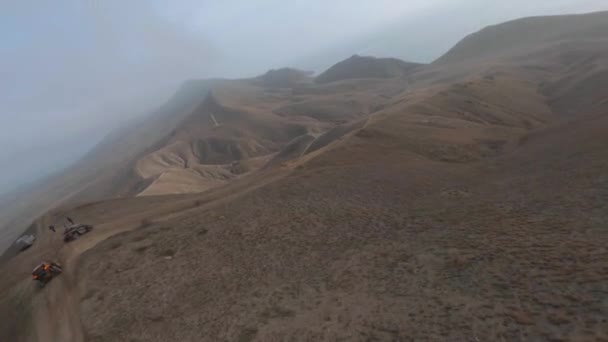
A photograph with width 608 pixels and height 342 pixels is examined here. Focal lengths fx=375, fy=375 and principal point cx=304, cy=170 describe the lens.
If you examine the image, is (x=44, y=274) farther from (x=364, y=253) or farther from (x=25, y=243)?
(x=25, y=243)

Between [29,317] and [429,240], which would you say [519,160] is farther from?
[29,317]

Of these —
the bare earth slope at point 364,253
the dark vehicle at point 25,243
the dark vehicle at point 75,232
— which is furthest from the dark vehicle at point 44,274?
the dark vehicle at point 25,243

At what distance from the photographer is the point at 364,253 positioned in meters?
16.7

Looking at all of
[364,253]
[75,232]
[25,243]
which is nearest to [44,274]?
[75,232]

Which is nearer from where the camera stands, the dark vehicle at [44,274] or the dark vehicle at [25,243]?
the dark vehicle at [44,274]

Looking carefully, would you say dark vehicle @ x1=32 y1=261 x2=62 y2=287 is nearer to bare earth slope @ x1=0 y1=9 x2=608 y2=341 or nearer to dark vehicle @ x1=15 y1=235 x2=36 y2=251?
bare earth slope @ x1=0 y1=9 x2=608 y2=341

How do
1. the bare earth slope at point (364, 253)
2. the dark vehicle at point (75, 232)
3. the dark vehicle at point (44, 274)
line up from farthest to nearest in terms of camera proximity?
the dark vehicle at point (75, 232) < the dark vehicle at point (44, 274) < the bare earth slope at point (364, 253)

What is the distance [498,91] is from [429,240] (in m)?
63.3

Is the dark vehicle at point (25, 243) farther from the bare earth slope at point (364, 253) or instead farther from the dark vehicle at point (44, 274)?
the dark vehicle at point (44, 274)

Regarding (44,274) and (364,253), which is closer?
(364,253)

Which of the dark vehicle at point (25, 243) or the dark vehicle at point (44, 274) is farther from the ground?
the dark vehicle at point (44, 274)

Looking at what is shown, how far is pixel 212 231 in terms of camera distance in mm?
21359

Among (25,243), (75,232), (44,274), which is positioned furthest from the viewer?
(25,243)

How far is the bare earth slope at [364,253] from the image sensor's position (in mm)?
11617
